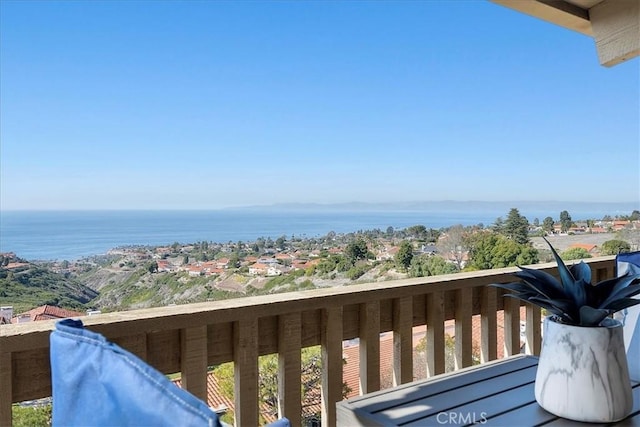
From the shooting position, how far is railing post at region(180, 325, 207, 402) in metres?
1.56

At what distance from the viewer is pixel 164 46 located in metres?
7.61

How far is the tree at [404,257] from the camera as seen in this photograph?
2186 millimetres

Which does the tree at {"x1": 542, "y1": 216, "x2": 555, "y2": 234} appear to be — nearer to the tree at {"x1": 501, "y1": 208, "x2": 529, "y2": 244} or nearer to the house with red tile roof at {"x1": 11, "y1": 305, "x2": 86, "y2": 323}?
the tree at {"x1": 501, "y1": 208, "x2": 529, "y2": 244}

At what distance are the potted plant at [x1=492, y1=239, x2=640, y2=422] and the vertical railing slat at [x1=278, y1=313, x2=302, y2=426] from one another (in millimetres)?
804

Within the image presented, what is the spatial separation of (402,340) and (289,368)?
1.70ft

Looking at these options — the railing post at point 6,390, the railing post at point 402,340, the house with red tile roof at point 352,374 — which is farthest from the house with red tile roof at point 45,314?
the railing post at point 402,340

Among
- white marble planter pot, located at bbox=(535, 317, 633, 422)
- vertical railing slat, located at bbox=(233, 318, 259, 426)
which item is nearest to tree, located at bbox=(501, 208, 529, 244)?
white marble planter pot, located at bbox=(535, 317, 633, 422)

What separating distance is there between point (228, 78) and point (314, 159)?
3545 mm

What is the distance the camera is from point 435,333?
2.11 m

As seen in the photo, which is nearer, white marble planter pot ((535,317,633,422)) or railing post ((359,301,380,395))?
white marble planter pot ((535,317,633,422))

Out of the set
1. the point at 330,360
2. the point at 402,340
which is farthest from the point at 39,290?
the point at 402,340

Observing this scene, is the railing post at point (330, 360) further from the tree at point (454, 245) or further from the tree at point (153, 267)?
the tree at point (454, 245)

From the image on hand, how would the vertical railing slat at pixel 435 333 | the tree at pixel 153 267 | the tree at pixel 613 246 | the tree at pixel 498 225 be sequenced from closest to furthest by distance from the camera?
the tree at pixel 153 267
the vertical railing slat at pixel 435 333
the tree at pixel 498 225
the tree at pixel 613 246

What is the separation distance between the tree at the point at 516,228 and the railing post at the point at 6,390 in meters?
2.18
